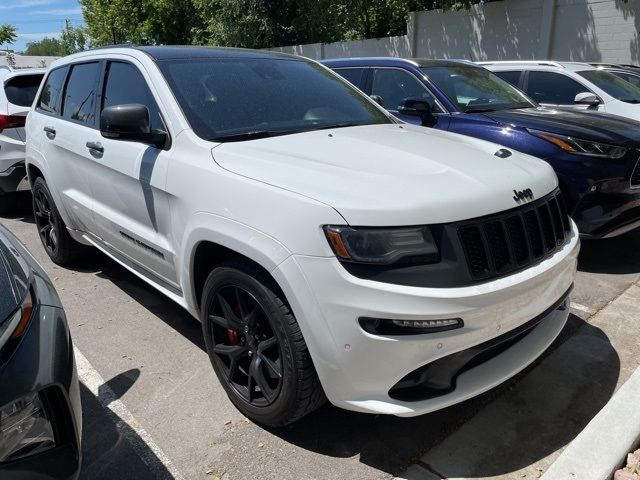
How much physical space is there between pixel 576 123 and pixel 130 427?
4.37m

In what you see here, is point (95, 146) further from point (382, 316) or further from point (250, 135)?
point (382, 316)

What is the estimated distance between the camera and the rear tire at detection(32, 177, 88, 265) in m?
4.74

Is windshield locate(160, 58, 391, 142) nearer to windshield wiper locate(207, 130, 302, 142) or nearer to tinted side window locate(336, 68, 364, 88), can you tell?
windshield wiper locate(207, 130, 302, 142)

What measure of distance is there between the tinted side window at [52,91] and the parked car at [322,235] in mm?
1203

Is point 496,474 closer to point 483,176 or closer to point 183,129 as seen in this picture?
point 483,176

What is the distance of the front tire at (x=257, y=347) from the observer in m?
2.34

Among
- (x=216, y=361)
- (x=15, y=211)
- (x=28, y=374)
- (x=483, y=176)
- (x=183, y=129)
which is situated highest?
(x=183, y=129)

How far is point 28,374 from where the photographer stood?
1.68 metres

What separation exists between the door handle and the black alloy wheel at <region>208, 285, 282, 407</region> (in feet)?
4.98

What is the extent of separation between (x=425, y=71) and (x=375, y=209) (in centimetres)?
413

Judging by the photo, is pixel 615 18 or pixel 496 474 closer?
pixel 496 474

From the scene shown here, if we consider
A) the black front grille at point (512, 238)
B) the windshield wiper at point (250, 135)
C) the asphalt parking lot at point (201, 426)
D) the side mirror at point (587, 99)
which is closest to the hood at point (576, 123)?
the asphalt parking lot at point (201, 426)

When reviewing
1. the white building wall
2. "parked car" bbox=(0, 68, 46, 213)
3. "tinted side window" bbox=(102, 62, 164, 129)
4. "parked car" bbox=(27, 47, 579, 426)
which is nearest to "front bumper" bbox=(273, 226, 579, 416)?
"parked car" bbox=(27, 47, 579, 426)

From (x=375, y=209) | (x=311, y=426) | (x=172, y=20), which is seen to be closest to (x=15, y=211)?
(x=311, y=426)
